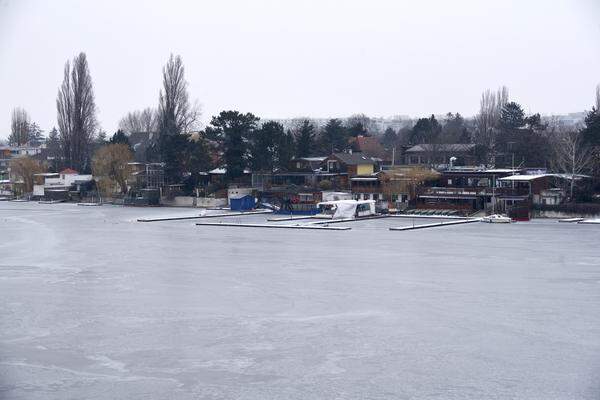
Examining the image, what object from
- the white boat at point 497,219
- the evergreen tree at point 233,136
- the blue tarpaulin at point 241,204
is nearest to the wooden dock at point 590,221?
the white boat at point 497,219

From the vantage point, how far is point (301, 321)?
11547mm

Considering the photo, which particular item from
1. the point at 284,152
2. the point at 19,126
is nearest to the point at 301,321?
the point at 284,152

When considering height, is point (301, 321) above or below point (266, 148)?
below

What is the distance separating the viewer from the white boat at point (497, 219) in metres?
28.1

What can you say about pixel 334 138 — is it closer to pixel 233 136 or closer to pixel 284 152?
pixel 284 152

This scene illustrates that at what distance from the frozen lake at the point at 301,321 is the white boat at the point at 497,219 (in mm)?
7234

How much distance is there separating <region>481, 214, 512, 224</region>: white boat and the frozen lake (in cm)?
723

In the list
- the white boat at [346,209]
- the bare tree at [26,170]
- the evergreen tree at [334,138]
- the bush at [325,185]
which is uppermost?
the evergreen tree at [334,138]

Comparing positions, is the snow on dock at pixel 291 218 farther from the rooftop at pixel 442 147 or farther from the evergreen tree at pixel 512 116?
the evergreen tree at pixel 512 116

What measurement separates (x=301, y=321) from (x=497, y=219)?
18.2m

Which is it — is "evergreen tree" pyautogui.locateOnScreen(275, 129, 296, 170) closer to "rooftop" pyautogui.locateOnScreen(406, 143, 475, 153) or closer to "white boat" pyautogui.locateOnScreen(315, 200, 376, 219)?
"white boat" pyautogui.locateOnScreen(315, 200, 376, 219)

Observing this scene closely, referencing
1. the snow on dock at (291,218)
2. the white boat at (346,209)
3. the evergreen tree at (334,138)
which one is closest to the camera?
the snow on dock at (291,218)

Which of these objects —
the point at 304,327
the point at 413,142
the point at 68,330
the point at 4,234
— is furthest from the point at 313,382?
the point at 413,142

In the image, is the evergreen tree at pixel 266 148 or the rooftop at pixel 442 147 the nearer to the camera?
the evergreen tree at pixel 266 148
